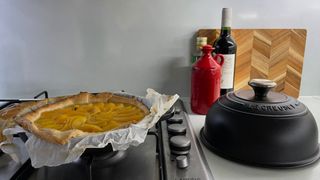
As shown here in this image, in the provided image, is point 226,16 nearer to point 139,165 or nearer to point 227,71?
point 227,71

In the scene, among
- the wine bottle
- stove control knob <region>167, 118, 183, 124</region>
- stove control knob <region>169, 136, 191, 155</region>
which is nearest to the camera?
stove control knob <region>169, 136, 191, 155</region>

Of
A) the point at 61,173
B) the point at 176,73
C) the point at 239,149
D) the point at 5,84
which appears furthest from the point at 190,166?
the point at 5,84

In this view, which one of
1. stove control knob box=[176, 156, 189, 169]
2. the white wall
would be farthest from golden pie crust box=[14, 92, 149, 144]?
the white wall

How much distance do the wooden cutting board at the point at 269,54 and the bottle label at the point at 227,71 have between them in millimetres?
98

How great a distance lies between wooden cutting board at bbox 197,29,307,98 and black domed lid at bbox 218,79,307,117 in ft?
1.02

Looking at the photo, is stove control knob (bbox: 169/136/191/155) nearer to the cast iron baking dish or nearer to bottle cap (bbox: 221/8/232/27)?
the cast iron baking dish

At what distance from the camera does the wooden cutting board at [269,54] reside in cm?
88

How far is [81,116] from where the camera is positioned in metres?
0.60

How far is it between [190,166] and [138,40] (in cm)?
52

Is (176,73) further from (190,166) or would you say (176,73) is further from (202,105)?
(190,166)

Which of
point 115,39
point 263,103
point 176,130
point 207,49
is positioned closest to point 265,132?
point 263,103

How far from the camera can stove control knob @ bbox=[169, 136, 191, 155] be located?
54cm

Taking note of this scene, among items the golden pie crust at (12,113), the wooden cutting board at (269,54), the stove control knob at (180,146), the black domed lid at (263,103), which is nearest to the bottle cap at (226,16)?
the wooden cutting board at (269,54)

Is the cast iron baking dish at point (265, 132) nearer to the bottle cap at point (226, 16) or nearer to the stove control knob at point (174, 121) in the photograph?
the stove control knob at point (174, 121)
